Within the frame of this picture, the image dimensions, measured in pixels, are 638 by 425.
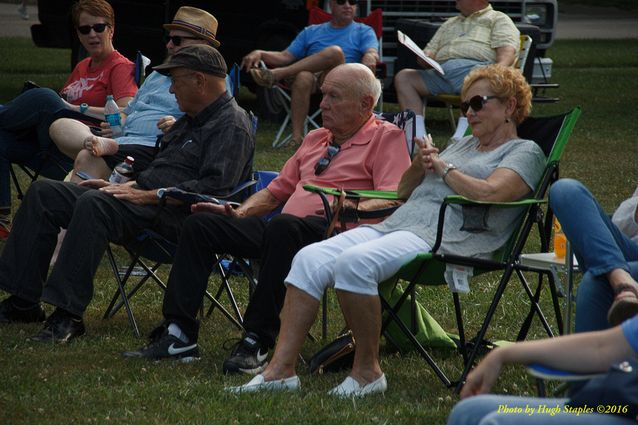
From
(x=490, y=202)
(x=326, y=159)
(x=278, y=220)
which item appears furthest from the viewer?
(x=326, y=159)

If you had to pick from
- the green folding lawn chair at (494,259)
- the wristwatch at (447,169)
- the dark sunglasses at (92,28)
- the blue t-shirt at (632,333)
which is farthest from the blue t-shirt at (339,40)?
the blue t-shirt at (632,333)

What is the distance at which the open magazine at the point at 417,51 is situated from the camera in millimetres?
9250

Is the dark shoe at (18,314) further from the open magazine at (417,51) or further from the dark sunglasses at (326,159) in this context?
the open magazine at (417,51)

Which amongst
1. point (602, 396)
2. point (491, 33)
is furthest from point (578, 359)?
point (491, 33)

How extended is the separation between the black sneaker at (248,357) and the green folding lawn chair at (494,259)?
1.71 feet

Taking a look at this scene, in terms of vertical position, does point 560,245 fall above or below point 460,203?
below

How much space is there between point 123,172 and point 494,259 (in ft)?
6.55

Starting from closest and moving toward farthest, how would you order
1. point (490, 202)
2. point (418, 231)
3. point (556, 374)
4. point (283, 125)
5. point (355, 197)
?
point (556, 374) < point (490, 202) < point (418, 231) < point (355, 197) < point (283, 125)

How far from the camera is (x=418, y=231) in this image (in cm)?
462

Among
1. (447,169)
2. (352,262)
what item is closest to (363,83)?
(447,169)

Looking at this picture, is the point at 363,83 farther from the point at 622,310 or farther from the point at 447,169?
the point at 622,310

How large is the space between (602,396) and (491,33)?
7443 mm

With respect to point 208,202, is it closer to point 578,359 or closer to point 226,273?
point 226,273

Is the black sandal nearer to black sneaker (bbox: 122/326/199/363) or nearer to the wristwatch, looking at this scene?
the wristwatch
